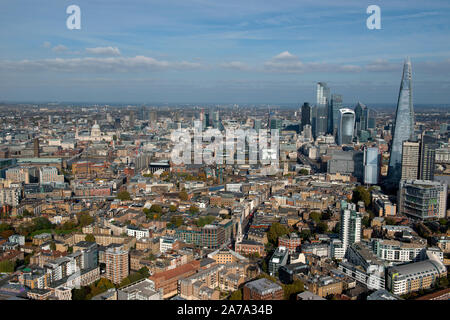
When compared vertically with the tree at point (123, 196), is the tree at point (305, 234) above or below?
below

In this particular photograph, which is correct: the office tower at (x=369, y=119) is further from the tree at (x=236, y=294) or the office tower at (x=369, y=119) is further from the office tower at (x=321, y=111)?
the tree at (x=236, y=294)

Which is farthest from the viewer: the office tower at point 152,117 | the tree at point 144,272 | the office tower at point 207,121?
the office tower at point 152,117

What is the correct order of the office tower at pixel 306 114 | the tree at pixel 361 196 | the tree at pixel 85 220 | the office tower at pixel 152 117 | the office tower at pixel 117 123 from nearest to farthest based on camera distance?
1. the tree at pixel 85 220
2. the tree at pixel 361 196
3. the office tower at pixel 306 114
4. the office tower at pixel 117 123
5. the office tower at pixel 152 117

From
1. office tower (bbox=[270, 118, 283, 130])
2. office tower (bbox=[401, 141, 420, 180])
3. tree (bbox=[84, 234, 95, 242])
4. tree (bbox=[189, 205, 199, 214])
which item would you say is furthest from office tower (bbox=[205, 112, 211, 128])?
tree (bbox=[84, 234, 95, 242])

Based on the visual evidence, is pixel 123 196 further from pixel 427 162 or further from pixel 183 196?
pixel 427 162

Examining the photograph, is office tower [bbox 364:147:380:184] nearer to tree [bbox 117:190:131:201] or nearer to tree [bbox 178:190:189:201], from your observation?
tree [bbox 178:190:189:201]

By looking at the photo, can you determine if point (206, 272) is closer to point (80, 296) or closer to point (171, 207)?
point (80, 296)

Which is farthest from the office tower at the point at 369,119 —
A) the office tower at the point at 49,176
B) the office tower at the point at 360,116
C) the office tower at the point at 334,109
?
the office tower at the point at 49,176
